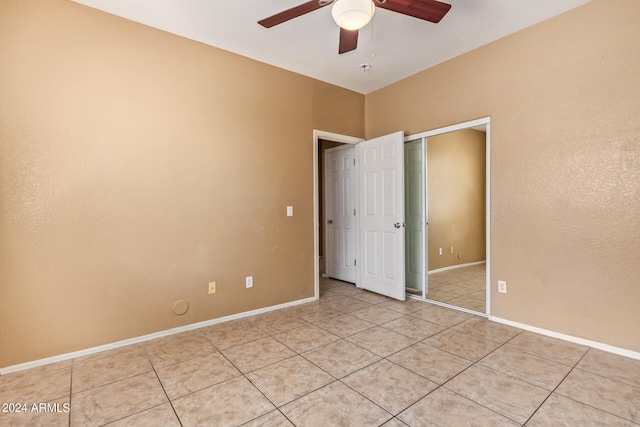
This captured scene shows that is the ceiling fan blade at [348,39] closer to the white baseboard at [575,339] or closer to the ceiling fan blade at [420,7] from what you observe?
the ceiling fan blade at [420,7]

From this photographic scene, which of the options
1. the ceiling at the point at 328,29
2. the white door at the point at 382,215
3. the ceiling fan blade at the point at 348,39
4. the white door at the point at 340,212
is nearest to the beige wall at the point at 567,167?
the ceiling at the point at 328,29

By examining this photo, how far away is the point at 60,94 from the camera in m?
2.38

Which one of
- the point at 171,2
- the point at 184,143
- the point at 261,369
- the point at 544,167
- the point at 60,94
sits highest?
the point at 171,2

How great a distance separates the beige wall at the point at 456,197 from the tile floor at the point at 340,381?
2.47 m

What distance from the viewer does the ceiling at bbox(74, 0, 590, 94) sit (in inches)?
98.3

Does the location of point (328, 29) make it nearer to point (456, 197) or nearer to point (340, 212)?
point (340, 212)

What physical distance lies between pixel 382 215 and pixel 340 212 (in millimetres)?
1025

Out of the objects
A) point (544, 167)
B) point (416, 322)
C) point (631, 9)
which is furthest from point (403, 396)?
point (631, 9)

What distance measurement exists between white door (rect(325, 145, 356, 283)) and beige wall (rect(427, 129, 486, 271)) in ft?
4.61

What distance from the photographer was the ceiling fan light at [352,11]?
5.55ft

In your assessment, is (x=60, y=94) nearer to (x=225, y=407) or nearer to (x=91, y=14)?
(x=91, y=14)

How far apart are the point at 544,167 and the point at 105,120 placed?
12.5 feet

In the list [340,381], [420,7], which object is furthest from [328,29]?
[340,381]

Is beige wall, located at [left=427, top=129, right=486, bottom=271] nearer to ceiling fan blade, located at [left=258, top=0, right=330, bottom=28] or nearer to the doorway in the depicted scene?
the doorway
